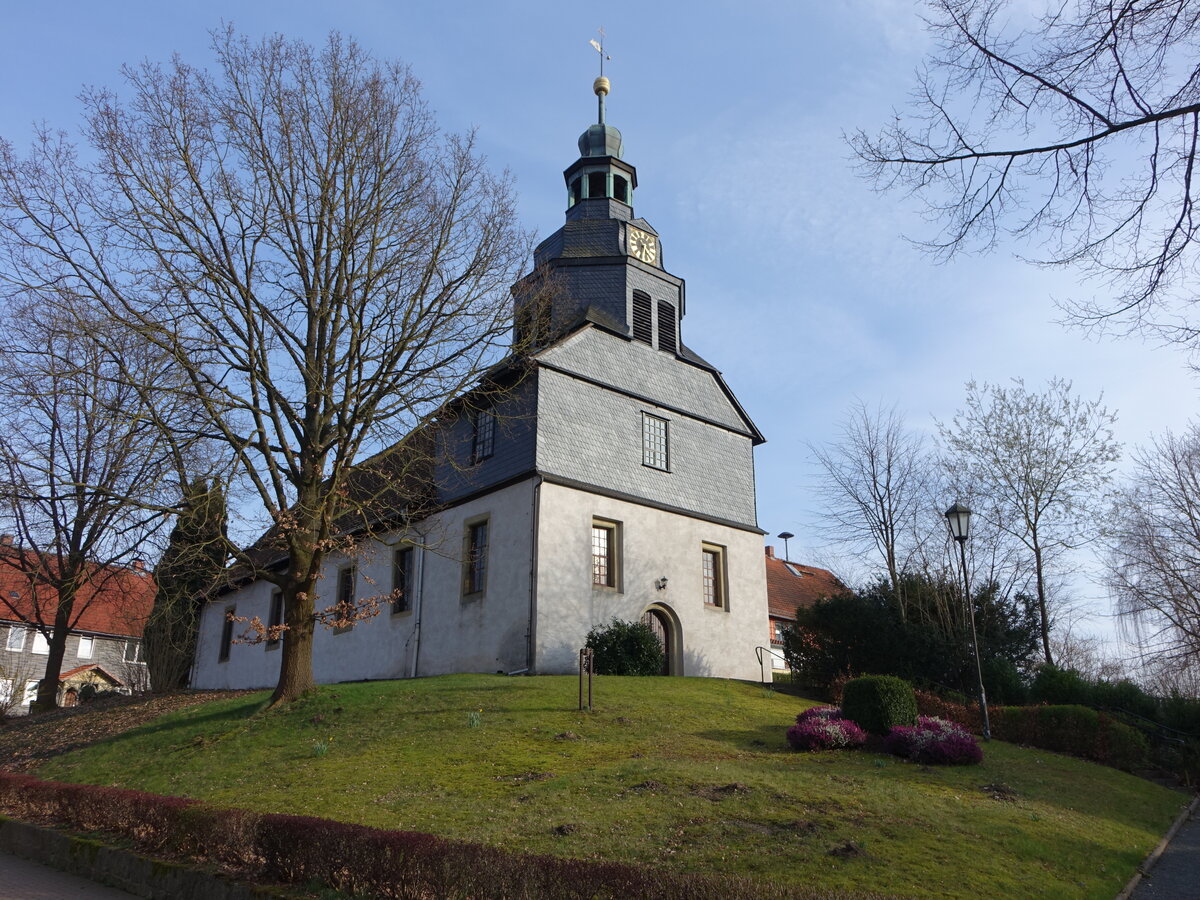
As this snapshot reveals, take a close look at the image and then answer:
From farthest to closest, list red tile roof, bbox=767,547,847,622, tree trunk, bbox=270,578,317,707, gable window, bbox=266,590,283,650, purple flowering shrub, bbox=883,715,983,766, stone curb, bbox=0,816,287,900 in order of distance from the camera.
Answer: red tile roof, bbox=767,547,847,622 → gable window, bbox=266,590,283,650 → tree trunk, bbox=270,578,317,707 → purple flowering shrub, bbox=883,715,983,766 → stone curb, bbox=0,816,287,900

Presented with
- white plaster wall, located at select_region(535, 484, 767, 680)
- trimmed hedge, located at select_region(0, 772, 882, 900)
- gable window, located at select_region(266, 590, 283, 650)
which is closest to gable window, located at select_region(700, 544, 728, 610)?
white plaster wall, located at select_region(535, 484, 767, 680)

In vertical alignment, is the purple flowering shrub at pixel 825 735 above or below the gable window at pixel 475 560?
below

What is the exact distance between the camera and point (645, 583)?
2505cm

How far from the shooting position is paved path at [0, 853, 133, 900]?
9.56 m

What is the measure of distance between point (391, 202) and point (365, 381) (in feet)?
12.4

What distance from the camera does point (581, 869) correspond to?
6.59 metres

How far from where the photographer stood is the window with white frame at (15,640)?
51.2 metres

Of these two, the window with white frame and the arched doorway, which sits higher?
the window with white frame

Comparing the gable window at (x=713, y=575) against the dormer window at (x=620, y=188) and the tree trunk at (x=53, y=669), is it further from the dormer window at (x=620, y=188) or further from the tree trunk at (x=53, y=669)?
the tree trunk at (x=53, y=669)

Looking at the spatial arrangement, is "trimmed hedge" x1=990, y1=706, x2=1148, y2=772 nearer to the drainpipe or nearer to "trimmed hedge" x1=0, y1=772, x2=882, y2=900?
the drainpipe

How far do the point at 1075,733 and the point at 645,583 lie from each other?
1096 cm

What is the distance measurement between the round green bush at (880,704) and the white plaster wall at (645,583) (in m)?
8.73

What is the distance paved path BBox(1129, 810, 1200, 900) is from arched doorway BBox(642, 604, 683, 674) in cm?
1378

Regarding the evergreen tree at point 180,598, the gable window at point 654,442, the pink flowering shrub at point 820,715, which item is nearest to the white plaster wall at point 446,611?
the evergreen tree at point 180,598
